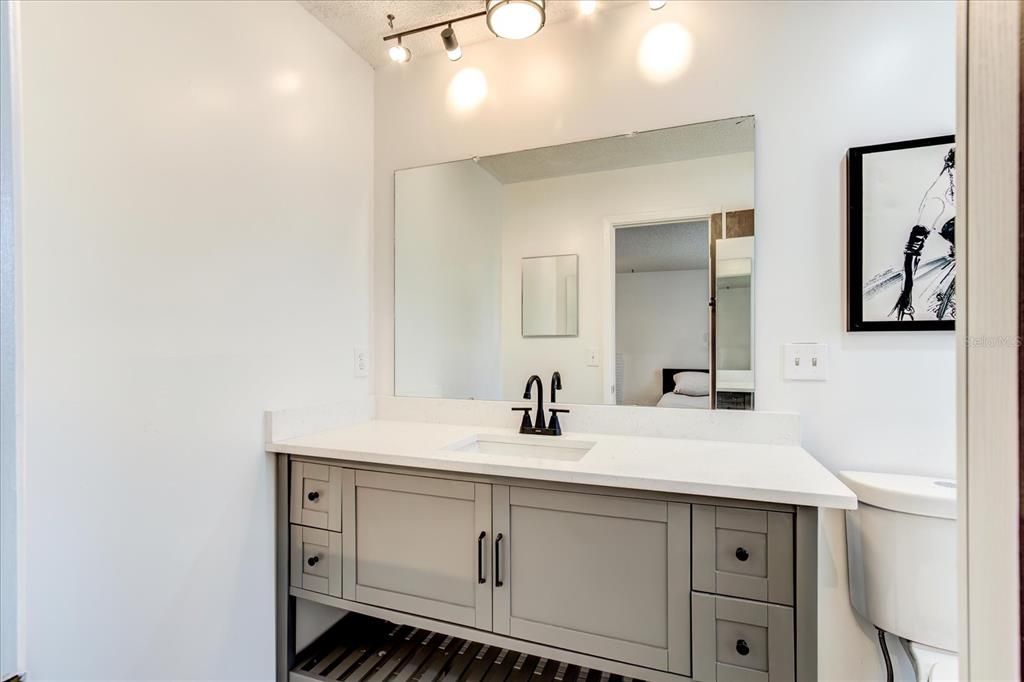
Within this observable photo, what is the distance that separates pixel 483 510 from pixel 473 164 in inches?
54.1

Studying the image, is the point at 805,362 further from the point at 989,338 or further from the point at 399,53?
the point at 399,53

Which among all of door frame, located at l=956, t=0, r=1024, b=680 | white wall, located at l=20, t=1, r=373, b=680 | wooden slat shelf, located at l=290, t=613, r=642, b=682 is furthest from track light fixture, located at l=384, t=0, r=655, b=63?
wooden slat shelf, located at l=290, t=613, r=642, b=682

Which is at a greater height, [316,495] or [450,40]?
[450,40]

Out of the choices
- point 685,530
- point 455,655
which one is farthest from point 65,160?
point 455,655

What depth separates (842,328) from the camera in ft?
5.05

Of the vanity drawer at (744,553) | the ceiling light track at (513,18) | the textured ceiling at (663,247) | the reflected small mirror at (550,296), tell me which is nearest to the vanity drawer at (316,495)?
the reflected small mirror at (550,296)

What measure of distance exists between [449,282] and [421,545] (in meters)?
1.06

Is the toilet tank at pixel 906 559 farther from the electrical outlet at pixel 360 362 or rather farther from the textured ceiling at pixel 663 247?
the electrical outlet at pixel 360 362

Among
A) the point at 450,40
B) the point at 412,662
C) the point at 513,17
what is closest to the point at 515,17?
the point at 513,17

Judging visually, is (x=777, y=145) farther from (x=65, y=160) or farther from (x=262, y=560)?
(x=262, y=560)

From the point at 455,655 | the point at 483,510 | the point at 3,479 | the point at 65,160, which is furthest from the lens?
the point at 455,655

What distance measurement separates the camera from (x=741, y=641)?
1156 millimetres

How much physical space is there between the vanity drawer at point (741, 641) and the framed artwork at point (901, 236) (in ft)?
3.01

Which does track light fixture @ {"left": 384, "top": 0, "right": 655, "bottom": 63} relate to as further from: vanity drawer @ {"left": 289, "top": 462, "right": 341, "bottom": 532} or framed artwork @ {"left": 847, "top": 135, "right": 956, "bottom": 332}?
vanity drawer @ {"left": 289, "top": 462, "right": 341, "bottom": 532}
